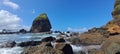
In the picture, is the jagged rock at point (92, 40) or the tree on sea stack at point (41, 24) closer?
the jagged rock at point (92, 40)

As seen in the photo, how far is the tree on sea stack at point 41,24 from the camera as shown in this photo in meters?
172

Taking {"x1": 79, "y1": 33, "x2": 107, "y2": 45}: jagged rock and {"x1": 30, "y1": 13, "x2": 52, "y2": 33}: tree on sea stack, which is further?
{"x1": 30, "y1": 13, "x2": 52, "y2": 33}: tree on sea stack

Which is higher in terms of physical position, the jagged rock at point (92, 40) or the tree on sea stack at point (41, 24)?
the tree on sea stack at point (41, 24)

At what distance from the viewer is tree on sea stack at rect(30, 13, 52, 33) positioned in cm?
17250

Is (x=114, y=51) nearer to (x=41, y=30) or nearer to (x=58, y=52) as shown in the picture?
(x=58, y=52)

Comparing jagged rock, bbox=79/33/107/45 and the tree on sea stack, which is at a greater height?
the tree on sea stack

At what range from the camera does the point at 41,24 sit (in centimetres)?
17588

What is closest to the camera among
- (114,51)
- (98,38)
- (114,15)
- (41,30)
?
(114,51)

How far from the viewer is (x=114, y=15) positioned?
162ft

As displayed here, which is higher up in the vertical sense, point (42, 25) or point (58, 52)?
point (42, 25)

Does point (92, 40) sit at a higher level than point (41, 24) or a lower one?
lower

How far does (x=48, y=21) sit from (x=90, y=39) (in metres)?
144

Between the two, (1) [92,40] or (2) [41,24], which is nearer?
(1) [92,40]

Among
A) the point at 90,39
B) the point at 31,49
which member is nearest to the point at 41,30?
the point at 90,39
